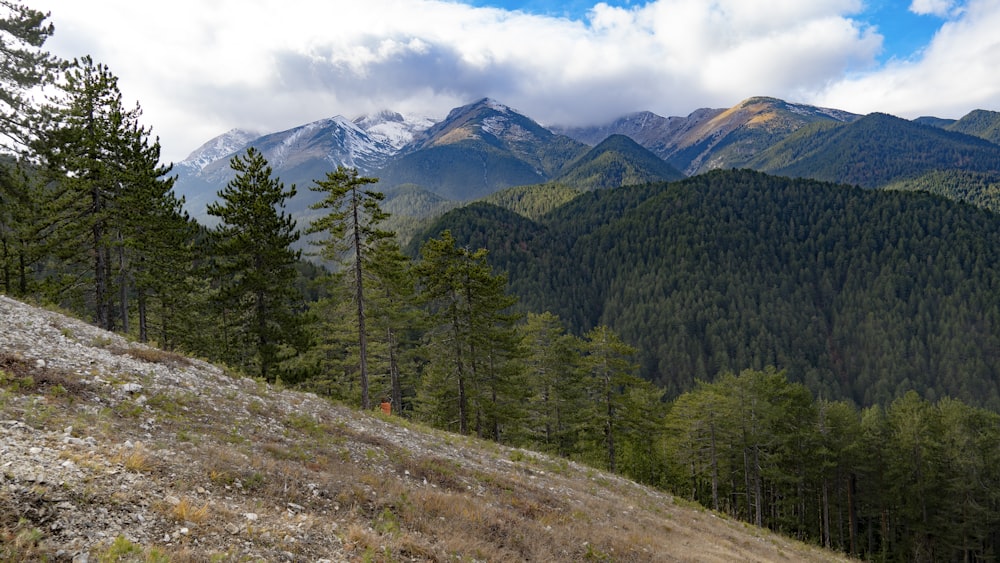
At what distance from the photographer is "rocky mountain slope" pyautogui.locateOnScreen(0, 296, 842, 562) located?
712cm

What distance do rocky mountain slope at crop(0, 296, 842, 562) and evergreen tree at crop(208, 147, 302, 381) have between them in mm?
6865

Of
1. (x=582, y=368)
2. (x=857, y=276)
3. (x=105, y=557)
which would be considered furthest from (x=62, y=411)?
(x=857, y=276)

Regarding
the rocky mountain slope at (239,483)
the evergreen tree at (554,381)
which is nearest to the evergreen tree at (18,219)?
the rocky mountain slope at (239,483)

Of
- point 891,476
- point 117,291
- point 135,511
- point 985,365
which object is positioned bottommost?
point 985,365

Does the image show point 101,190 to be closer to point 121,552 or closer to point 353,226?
point 353,226

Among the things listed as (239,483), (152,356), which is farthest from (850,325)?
(239,483)

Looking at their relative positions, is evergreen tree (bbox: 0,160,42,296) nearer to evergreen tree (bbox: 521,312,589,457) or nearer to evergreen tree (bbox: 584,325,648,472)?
evergreen tree (bbox: 521,312,589,457)

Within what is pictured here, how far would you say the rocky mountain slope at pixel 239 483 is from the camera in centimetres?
712

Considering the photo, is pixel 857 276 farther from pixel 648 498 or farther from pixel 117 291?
pixel 117 291

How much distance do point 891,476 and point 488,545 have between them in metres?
60.1

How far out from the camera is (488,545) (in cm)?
1076

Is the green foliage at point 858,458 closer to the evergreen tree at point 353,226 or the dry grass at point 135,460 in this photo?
the evergreen tree at point 353,226

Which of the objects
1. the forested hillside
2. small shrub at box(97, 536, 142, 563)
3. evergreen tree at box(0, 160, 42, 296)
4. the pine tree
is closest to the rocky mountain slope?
small shrub at box(97, 536, 142, 563)

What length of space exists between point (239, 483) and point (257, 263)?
19379 mm
